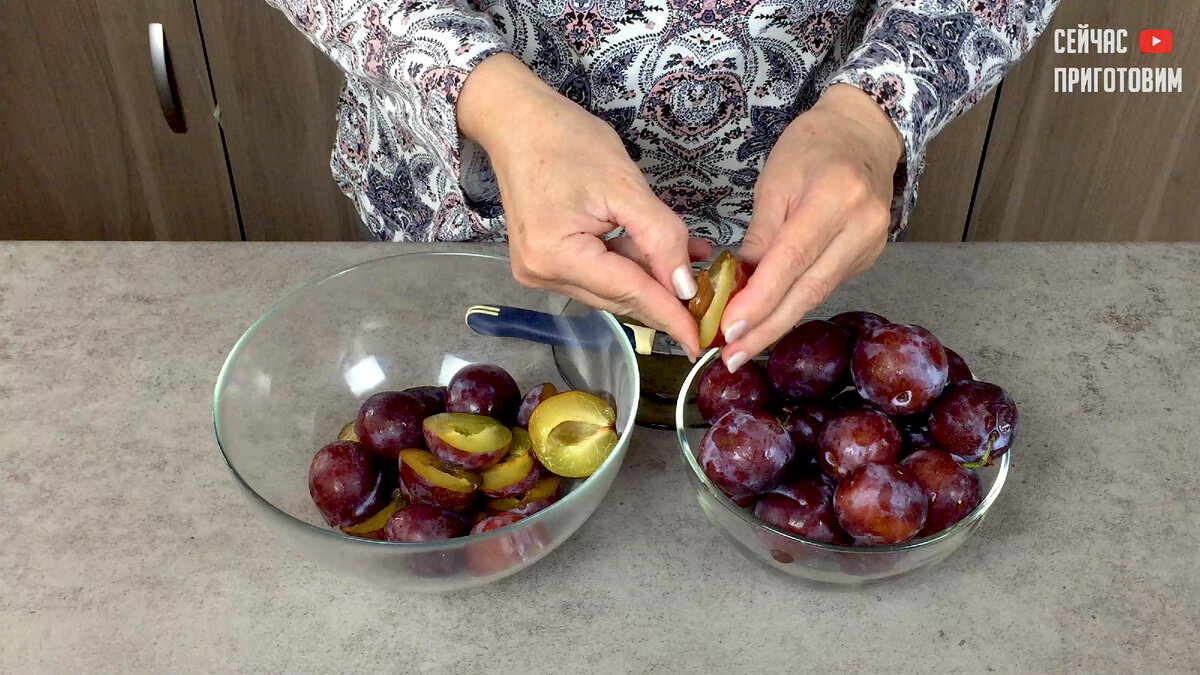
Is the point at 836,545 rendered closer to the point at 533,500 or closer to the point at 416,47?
the point at 533,500

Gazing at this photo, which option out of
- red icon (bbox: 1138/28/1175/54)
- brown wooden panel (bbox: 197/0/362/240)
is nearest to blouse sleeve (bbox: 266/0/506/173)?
brown wooden panel (bbox: 197/0/362/240)

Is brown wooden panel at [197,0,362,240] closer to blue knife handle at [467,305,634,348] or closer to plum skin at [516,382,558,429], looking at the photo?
blue knife handle at [467,305,634,348]

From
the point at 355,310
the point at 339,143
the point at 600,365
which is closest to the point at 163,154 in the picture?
the point at 339,143

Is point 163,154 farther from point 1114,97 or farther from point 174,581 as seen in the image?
point 1114,97

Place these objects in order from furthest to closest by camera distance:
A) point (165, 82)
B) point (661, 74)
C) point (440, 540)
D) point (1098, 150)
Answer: point (1098, 150)
point (165, 82)
point (661, 74)
point (440, 540)

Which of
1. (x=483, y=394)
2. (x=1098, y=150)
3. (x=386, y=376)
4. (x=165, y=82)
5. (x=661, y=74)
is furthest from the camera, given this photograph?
(x=1098, y=150)

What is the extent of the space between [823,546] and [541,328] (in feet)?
0.99

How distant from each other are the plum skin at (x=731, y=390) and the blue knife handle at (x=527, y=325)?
0.40 feet

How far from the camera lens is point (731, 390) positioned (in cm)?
68

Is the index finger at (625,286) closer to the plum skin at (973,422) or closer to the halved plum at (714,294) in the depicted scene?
the halved plum at (714,294)

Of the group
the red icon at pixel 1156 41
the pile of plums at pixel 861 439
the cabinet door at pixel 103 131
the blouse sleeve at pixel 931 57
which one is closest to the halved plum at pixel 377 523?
the pile of plums at pixel 861 439

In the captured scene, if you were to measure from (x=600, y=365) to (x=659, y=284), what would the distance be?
0.13 metres

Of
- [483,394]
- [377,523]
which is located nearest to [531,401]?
[483,394]

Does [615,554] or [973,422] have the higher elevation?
[973,422]
